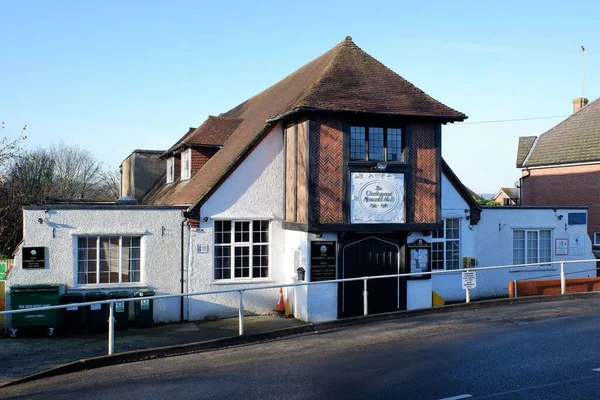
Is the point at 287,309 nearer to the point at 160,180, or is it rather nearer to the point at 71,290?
the point at 71,290

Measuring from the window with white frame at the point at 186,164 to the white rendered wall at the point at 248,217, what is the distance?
15.7 ft

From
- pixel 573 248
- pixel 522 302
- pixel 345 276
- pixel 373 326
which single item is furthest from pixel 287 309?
pixel 573 248

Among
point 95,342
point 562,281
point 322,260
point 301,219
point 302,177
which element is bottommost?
point 95,342

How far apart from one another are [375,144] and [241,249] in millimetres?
4741

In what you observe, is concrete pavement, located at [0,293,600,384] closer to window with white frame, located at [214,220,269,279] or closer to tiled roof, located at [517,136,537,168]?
window with white frame, located at [214,220,269,279]

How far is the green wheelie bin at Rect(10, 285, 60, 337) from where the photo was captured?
580 inches

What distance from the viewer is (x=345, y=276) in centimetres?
1680

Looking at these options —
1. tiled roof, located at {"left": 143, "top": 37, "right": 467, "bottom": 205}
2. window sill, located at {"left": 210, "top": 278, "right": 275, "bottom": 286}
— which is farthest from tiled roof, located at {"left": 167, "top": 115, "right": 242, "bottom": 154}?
window sill, located at {"left": 210, "top": 278, "right": 275, "bottom": 286}

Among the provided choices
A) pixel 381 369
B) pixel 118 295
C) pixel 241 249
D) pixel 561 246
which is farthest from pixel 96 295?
pixel 561 246

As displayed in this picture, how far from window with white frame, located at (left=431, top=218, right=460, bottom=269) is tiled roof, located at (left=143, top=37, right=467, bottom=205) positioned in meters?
4.54

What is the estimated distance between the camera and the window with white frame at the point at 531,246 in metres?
21.5

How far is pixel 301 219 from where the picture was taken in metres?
16.6

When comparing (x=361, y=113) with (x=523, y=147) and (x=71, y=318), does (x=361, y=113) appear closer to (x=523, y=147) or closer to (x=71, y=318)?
(x=71, y=318)

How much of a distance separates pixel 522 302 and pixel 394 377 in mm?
8706
